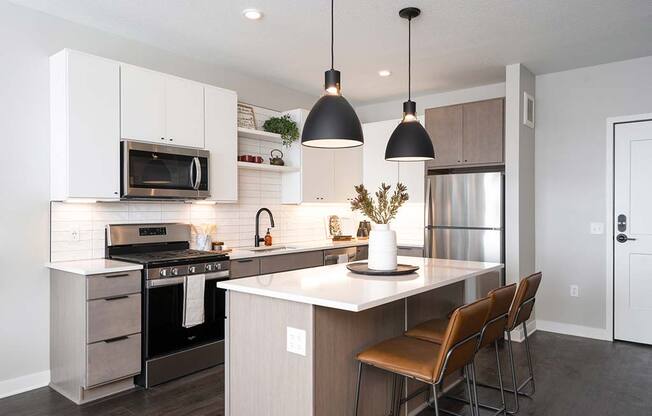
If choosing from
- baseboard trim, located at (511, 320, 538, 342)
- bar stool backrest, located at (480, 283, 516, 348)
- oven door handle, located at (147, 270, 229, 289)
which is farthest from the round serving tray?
baseboard trim, located at (511, 320, 538, 342)

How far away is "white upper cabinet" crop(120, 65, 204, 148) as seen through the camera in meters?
3.53

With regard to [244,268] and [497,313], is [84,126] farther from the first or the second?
[497,313]

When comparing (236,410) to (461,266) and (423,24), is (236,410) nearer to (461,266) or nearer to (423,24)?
(461,266)

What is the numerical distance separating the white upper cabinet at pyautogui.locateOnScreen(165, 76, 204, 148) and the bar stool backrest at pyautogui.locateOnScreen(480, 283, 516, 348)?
276cm

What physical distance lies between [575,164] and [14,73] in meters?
5.10

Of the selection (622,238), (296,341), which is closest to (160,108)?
(296,341)

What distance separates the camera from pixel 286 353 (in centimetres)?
219

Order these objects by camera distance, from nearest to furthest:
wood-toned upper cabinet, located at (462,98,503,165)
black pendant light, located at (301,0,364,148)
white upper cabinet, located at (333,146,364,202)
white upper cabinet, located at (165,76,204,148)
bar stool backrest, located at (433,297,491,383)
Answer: bar stool backrest, located at (433,297,491,383) < black pendant light, located at (301,0,364,148) < white upper cabinet, located at (165,76,204,148) < wood-toned upper cabinet, located at (462,98,503,165) < white upper cabinet, located at (333,146,364,202)

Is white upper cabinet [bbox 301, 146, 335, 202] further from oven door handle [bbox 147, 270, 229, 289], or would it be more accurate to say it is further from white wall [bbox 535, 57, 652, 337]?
white wall [bbox 535, 57, 652, 337]

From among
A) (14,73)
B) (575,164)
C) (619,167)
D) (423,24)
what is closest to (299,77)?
(423,24)

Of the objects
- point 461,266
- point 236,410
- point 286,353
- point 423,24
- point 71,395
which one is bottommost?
point 71,395

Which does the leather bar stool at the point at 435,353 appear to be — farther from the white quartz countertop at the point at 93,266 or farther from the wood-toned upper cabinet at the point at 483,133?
the wood-toned upper cabinet at the point at 483,133

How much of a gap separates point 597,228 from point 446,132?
1.82m

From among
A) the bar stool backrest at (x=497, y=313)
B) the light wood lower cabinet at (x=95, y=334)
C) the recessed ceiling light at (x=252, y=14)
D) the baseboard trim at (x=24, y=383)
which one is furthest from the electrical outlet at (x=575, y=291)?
the baseboard trim at (x=24, y=383)
